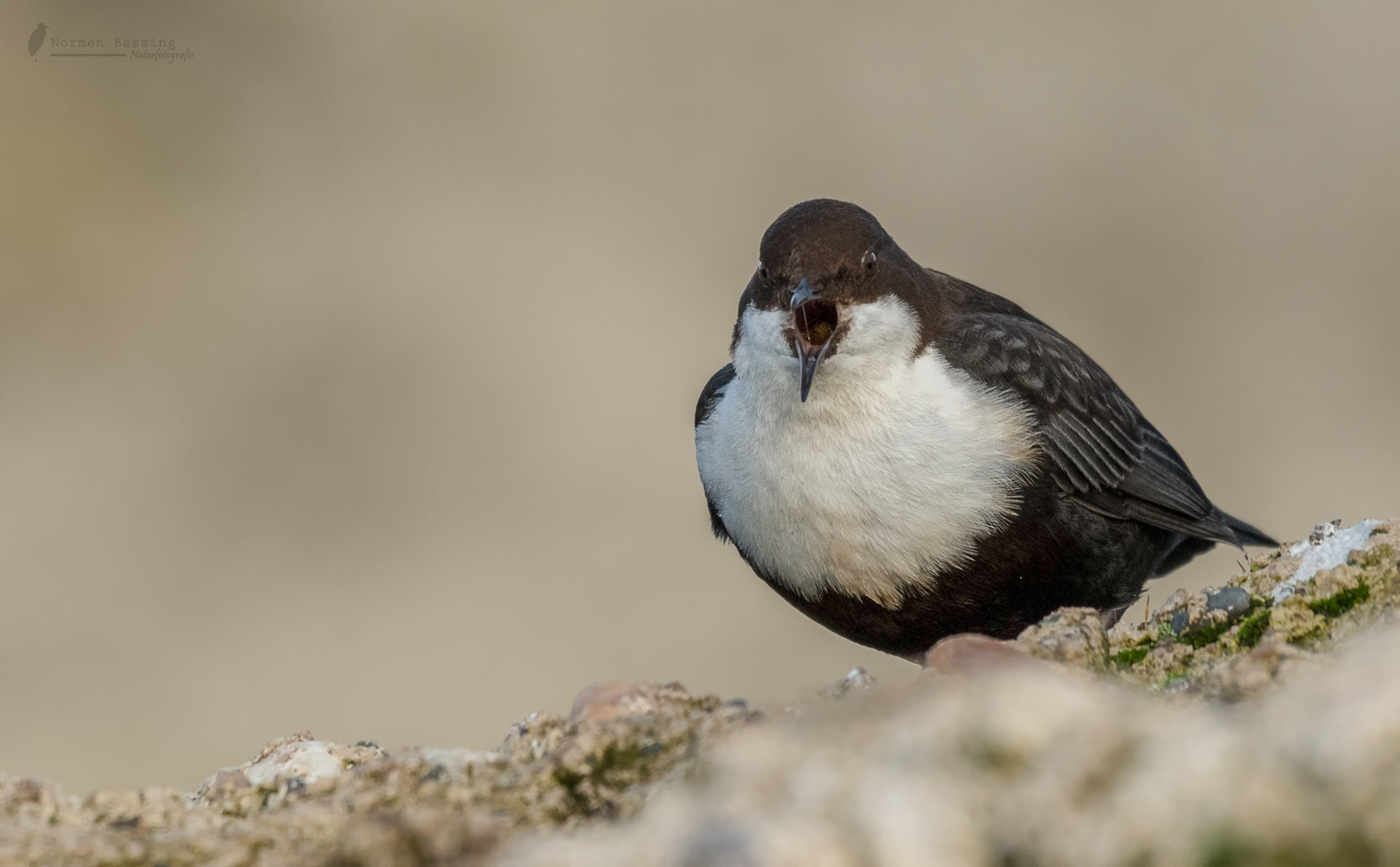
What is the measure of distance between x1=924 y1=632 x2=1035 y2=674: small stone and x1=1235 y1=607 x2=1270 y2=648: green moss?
31.1 inches

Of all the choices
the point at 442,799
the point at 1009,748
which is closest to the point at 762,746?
the point at 1009,748

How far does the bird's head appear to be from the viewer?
4.61 metres

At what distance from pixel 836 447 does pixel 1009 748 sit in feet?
9.99

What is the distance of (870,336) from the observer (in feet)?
15.3

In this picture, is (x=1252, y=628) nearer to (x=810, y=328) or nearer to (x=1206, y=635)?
(x=1206, y=635)

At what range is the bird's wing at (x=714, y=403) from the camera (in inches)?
211

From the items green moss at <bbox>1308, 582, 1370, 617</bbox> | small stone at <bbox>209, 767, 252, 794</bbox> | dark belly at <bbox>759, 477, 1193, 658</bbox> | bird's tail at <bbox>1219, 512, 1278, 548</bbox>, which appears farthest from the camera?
bird's tail at <bbox>1219, 512, 1278, 548</bbox>

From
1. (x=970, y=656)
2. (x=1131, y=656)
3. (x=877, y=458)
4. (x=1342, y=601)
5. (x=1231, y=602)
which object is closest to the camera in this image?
(x=970, y=656)

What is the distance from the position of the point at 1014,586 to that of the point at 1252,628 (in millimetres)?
1520

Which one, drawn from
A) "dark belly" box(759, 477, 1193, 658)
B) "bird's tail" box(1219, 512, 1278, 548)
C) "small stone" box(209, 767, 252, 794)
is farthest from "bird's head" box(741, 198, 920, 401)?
"bird's tail" box(1219, 512, 1278, 548)

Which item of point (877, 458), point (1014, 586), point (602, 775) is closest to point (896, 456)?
point (877, 458)

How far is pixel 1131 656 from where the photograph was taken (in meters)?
3.37

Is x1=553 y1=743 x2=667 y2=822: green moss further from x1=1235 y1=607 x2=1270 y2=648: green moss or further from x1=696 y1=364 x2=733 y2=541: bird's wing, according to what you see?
x1=696 y1=364 x2=733 y2=541: bird's wing

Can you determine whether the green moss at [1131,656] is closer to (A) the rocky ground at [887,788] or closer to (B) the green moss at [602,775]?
(A) the rocky ground at [887,788]
